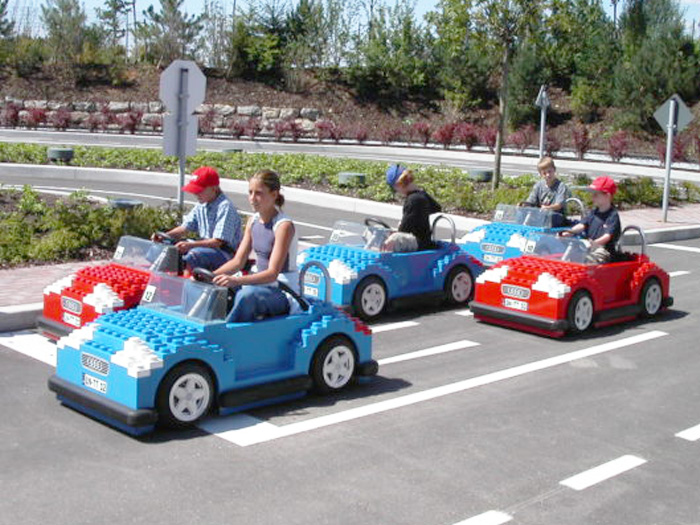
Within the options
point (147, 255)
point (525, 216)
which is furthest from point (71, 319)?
point (525, 216)

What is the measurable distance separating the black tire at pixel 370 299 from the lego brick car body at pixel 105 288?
2.14m

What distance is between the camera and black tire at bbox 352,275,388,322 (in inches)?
377

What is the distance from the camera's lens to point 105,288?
26.1ft

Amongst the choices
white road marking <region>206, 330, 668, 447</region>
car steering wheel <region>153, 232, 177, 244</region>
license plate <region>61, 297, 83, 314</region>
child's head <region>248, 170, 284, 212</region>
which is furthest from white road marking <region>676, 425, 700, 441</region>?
license plate <region>61, 297, 83, 314</region>

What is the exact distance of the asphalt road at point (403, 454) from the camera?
5023mm

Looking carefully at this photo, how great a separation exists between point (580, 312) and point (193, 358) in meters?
4.55

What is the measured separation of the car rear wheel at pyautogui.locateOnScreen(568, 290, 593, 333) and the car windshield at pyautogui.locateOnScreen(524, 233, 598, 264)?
0.52 m

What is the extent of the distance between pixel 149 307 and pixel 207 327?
0.77 metres

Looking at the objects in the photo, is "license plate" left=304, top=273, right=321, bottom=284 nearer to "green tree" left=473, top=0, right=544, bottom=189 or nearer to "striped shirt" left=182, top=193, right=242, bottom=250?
"striped shirt" left=182, top=193, right=242, bottom=250

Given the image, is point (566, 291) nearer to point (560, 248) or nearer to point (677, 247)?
point (560, 248)

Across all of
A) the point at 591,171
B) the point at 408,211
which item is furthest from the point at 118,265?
the point at 591,171

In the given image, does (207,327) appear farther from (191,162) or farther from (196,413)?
(191,162)

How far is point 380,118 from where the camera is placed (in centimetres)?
4403

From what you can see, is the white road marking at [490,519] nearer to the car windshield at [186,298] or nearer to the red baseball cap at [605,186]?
the car windshield at [186,298]
